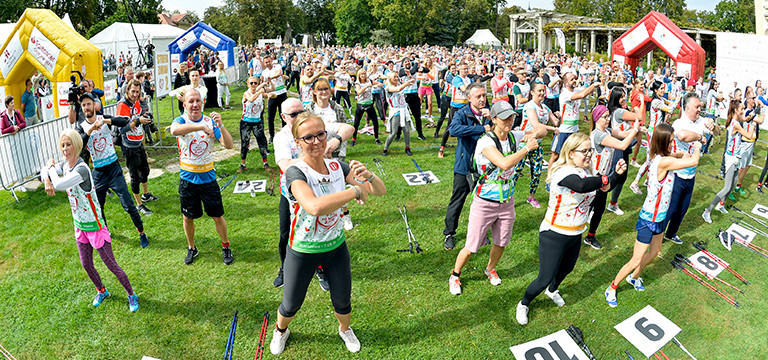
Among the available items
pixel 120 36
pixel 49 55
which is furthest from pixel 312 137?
pixel 120 36

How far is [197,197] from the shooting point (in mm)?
5074

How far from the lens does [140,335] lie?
4.28 metres

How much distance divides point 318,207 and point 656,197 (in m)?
3.71

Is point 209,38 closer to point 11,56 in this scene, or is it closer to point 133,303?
point 11,56

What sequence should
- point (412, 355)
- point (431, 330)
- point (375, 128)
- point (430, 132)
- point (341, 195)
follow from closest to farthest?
point (341, 195), point (412, 355), point (431, 330), point (375, 128), point (430, 132)

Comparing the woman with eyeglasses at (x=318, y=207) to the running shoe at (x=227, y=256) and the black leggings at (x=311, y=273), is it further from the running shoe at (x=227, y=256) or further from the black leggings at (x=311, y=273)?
the running shoe at (x=227, y=256)

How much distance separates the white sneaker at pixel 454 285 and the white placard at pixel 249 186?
14.5 ft

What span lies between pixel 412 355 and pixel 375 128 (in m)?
7.78

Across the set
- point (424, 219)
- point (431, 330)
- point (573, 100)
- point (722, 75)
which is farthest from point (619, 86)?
point (722, 75)

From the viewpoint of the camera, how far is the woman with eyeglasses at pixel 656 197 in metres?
4.43

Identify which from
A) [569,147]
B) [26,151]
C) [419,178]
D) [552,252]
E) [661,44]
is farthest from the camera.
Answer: [661,44]

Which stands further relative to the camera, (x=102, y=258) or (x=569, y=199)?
(x=102, y=258)

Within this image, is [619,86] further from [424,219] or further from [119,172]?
[119,172]

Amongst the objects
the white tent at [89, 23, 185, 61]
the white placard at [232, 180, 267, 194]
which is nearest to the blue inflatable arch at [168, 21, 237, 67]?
the white placard at [232, 180, 267, 194]
